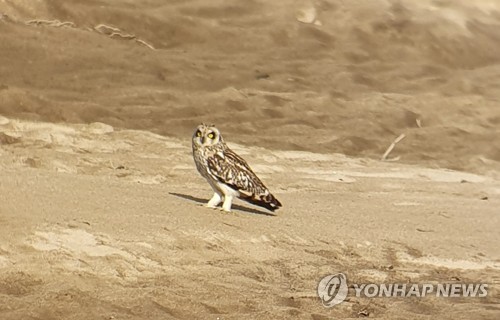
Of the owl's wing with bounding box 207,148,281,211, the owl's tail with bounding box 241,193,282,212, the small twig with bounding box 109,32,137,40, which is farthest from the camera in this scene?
the small twig with bounding box 109,32,137,40

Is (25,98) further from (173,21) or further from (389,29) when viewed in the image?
(389,29)

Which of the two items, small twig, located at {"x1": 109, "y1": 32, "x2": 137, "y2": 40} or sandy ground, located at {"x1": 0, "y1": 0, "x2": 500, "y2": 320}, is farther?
small twig, located at {"x1": 109, "y1": 32, "x2": 137, "y2": 40}

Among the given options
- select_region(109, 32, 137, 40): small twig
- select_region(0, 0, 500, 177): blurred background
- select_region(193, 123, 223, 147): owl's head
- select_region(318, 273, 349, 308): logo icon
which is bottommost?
select_region(0, 0, 500, 177): blurred background

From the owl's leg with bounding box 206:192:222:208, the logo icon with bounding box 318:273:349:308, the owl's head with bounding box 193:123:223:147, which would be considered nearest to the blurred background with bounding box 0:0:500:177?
the owl's leg with bounding box 206:192:222:208

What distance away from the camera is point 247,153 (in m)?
15.4

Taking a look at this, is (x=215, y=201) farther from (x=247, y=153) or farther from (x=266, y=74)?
(x=266, y=74)

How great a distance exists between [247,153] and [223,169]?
5.34m

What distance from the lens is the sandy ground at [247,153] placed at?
7984 mm

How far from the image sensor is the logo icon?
8.09 meters

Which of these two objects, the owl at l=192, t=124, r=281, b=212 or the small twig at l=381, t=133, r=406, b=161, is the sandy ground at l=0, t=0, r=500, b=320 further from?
the owl at l=192, t=124, r=281, b=212

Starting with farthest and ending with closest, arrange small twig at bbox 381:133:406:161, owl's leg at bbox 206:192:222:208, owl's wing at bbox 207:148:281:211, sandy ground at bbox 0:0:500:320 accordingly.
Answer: small twig at bbox 381:133:406:161 < owl's leg at bbox 206:192:222:208 < owl's wing at bbox 207:148:281:211 < sandy ground at bbox 0:0:500:320

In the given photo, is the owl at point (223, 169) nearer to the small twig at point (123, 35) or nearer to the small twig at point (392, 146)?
the small twig at point (392, 146)

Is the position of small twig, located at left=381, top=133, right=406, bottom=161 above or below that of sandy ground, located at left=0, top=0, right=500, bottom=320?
below

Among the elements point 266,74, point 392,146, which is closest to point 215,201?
point 392,146
